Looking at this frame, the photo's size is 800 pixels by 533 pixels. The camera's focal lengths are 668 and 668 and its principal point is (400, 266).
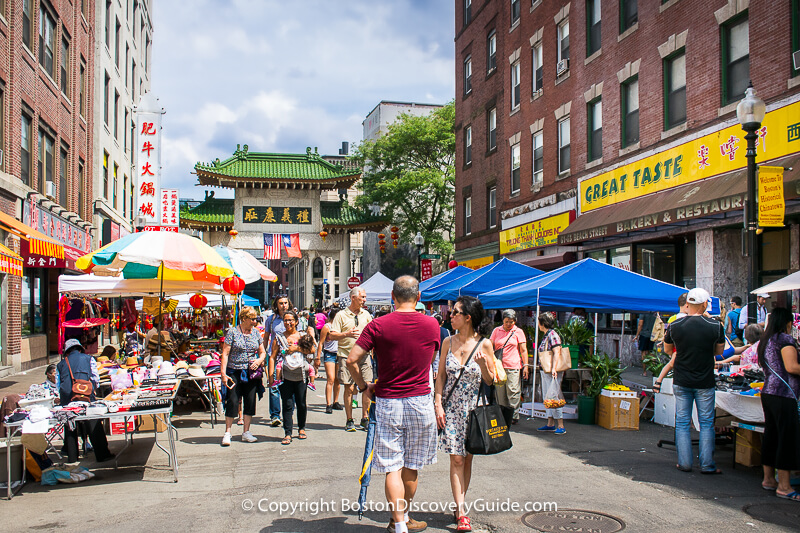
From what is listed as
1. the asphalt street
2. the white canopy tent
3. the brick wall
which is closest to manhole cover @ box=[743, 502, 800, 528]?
the asphalt street

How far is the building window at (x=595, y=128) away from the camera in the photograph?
64.0 ft

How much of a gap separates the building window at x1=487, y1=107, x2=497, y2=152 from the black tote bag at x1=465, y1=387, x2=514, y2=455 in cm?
2267

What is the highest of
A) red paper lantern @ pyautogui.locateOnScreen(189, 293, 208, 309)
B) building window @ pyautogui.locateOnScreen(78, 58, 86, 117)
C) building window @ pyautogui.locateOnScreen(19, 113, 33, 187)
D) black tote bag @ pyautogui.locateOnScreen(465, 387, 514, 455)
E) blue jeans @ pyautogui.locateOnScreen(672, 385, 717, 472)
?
building window @ pyautogui.locateOnScreen(78, 58, 86, 117)

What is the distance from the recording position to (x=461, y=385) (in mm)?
5387

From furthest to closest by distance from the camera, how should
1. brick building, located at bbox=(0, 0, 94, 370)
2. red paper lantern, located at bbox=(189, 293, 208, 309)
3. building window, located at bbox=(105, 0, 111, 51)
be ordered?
building window, located at bbox=(105, 0, 111, 51), red paper lantern, located at bbox=(189, 293, 208, 309), brick building, located at bbox=(0, 0, 94, 370)

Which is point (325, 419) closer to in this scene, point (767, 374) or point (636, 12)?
point (767, 374)

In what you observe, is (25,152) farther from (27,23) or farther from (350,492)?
(350,492)

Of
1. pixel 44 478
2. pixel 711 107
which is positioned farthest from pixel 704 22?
pixel 44 478

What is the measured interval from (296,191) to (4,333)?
27609 mm

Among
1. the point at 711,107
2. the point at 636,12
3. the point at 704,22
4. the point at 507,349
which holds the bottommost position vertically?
the point at 507,349

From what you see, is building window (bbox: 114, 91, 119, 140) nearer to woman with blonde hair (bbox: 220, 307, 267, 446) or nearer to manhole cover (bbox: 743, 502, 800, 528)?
woman with blonde hair (bbox: 220, 307, 267, 446)

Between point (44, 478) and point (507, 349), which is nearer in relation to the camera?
point (44, 478)

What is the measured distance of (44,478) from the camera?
22.6 feet

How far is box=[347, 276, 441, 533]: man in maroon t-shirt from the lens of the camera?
16.5ft
